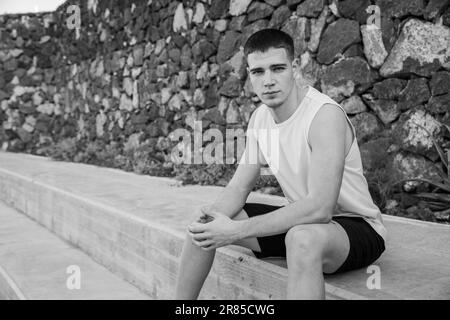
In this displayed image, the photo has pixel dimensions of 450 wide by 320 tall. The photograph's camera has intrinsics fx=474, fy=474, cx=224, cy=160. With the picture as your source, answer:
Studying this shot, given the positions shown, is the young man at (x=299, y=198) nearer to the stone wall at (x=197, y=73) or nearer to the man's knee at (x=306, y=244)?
the man's knee at (x=306, y=244)

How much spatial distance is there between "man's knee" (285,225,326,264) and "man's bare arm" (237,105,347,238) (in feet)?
0.34

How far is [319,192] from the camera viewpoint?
1886mm

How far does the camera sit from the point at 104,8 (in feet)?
29.6

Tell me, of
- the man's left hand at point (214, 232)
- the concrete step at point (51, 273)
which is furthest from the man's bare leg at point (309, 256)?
the concrete step at point (51, 273)

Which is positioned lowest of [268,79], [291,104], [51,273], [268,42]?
[51,273]

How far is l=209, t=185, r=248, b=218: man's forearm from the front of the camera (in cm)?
238

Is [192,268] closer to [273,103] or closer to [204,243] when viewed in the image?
[204,243]

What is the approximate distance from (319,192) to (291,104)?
51cm

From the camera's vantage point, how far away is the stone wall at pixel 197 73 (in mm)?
→ 3797

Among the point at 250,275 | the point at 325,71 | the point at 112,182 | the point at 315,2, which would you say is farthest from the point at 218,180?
the point at 250,275

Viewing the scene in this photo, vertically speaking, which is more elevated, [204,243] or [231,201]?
[231,201]
